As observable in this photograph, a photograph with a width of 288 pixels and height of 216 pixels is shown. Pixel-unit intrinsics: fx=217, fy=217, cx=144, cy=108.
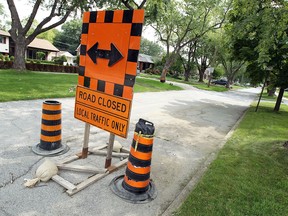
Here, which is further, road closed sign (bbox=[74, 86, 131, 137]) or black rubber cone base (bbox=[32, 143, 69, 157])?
black rubber cone base (bbox=[32, 143, 69, 157])

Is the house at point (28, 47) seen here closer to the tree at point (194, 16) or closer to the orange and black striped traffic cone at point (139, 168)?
the tree at point (194, 16)

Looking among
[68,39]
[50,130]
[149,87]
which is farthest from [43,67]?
[68,39]

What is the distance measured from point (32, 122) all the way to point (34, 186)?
3206 mm

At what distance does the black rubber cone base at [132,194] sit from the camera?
3125mm

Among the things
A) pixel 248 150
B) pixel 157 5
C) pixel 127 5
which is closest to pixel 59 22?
pixel 127 5

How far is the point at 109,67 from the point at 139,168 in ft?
5.18

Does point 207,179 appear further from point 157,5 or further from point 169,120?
point 157,5

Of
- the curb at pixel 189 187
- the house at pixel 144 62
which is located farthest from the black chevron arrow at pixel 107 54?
the house at pixel 144 62

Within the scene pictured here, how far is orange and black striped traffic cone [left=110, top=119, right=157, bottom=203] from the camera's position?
122 inches

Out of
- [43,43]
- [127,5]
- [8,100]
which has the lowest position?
[8,100]

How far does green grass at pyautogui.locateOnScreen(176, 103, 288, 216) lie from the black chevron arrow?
7.53 feet

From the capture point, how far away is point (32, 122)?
5930mm

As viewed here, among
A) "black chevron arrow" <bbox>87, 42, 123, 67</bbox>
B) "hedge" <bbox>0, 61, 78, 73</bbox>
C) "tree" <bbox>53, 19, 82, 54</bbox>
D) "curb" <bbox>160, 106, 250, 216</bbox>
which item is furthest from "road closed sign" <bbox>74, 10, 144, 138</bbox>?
"tree" <bbox>53, 19, 82, 54</bbox>

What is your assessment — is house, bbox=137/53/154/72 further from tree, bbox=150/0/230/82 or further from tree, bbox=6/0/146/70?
tree, bbox=6/0/146/70
